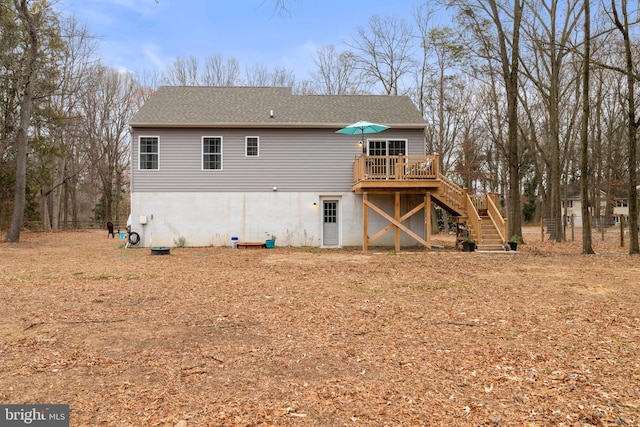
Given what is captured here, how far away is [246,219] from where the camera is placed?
16.7 metres

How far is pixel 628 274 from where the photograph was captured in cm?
977

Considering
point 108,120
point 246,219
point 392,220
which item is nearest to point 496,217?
point 392,220

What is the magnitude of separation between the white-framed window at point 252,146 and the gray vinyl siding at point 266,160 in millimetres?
170

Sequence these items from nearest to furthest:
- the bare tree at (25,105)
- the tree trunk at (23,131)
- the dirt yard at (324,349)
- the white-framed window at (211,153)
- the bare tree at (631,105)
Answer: the dirt yard at (324,349) < the bare tree at (631,105) < the white-framed window at (211,153) < the bare tree at (25,105) < the tree trunk at (23,131)

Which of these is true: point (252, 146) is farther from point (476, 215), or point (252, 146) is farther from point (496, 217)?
point (496, 217)

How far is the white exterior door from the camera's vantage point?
16891 mm

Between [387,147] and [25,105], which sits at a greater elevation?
[25,105]

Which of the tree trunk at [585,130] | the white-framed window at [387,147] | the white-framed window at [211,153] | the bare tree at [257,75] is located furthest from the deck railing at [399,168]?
the bare tree at [257,75]

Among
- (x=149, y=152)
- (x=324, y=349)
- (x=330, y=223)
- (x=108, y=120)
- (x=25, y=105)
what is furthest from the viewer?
(x=108, y=120)

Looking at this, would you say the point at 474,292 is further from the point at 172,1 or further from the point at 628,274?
the point at 172,1

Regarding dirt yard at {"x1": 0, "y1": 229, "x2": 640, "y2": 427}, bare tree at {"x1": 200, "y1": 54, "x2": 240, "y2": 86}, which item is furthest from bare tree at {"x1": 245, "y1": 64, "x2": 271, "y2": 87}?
dirt yard at {"x1": 0, "y1": 229, "x2": 640, "y2": 427}

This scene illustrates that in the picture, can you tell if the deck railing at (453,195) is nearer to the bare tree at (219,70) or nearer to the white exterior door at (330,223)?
the white exterior door at (330,223)

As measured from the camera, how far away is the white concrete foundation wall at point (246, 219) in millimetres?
16422

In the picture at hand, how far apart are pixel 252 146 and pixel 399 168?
6.21 metres
